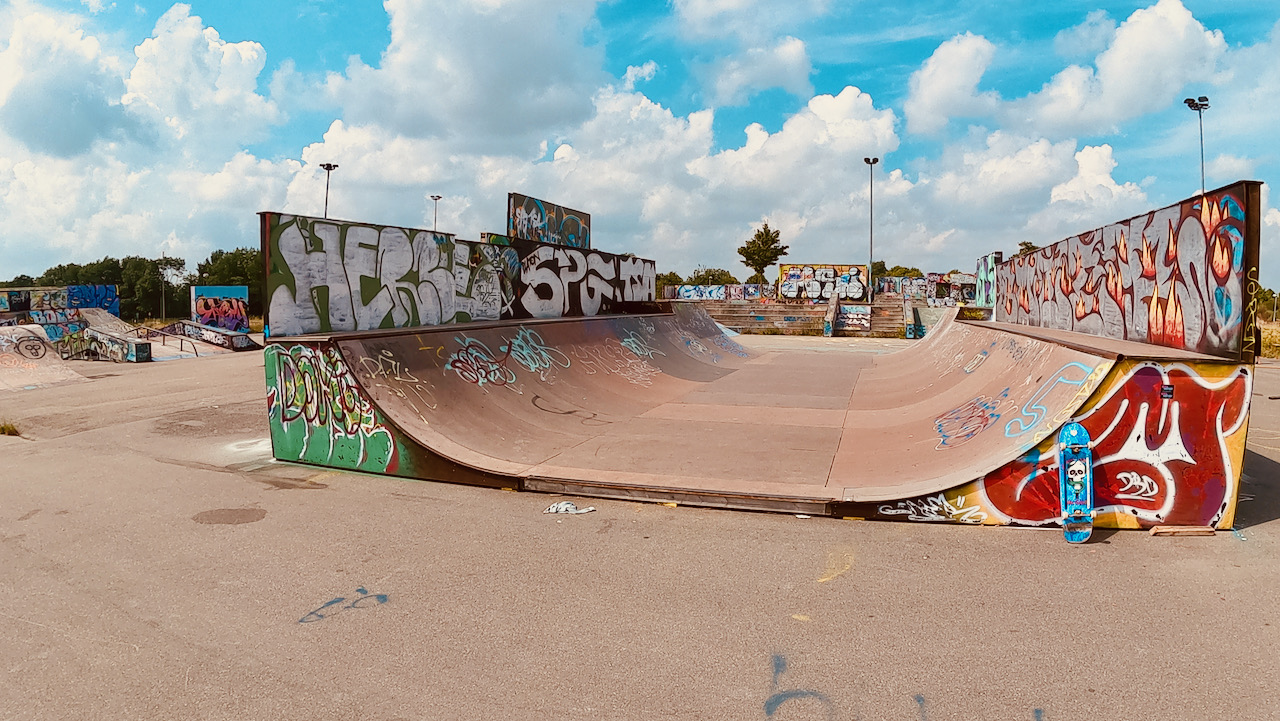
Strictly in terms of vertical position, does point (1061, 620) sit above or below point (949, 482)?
below

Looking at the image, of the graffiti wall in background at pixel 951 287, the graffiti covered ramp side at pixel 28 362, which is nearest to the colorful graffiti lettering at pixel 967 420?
the graffiti covered ramp side at pixel 28 362

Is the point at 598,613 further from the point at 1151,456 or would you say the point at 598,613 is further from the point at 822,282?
the point at 822,282

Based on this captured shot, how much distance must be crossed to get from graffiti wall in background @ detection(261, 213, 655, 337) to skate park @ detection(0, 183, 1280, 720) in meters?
0.21

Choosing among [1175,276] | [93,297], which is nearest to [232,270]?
[93,297]

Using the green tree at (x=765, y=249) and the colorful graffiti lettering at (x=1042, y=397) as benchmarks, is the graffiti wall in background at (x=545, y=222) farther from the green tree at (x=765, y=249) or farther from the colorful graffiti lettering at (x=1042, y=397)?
the green tree at (x=765, y=249)

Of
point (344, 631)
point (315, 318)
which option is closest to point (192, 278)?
point (315, 318)

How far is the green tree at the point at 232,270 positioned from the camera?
58.2 meters

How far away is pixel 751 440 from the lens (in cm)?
820

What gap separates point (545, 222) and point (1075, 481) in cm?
1409

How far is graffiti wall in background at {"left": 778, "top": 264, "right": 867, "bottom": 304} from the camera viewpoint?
4584 centimetres

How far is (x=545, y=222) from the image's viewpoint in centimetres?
1719

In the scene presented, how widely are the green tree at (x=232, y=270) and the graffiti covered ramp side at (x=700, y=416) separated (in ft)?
169

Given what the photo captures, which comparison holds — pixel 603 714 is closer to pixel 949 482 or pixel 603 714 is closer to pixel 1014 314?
pixel 949 482

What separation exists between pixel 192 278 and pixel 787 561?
3037 inches
